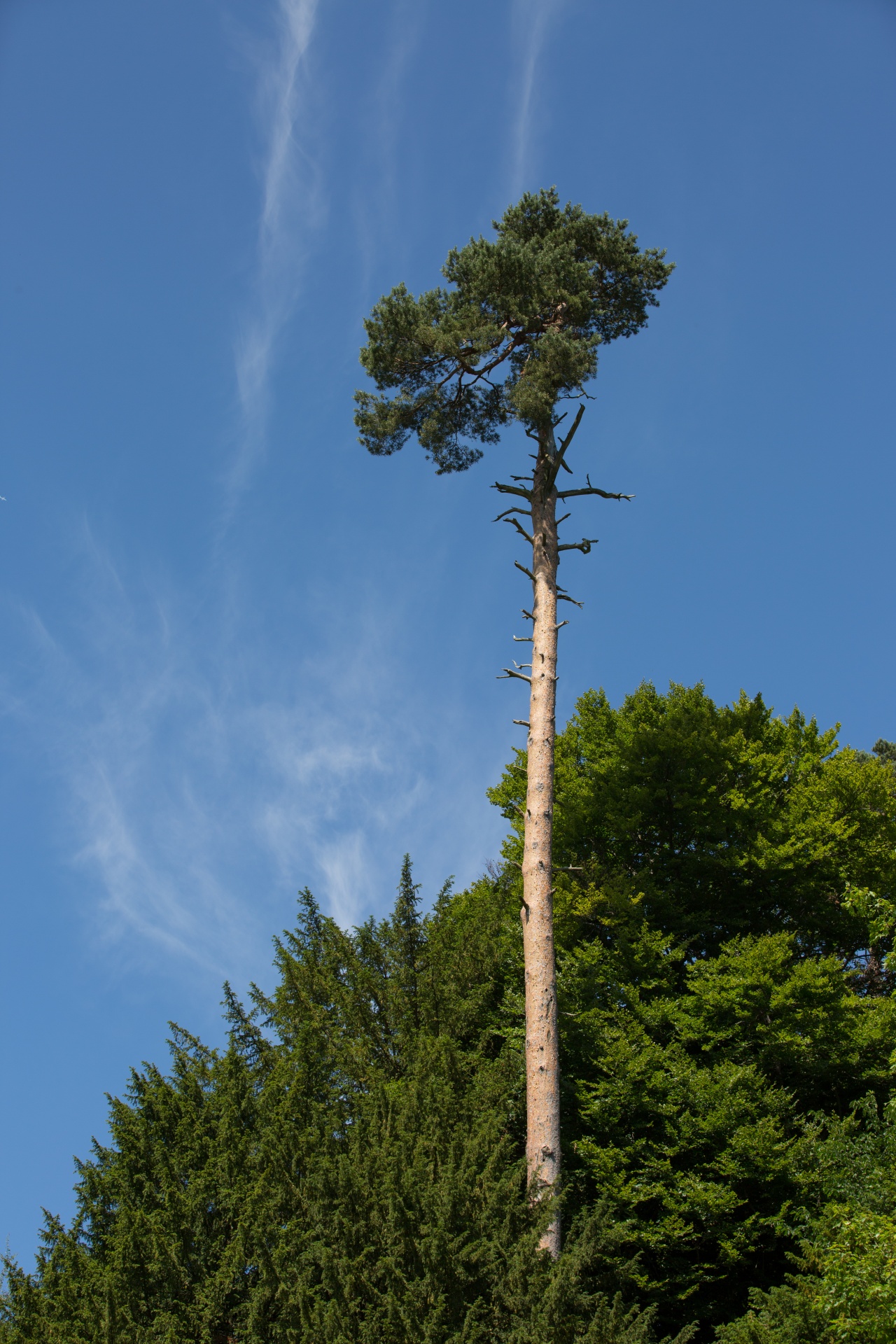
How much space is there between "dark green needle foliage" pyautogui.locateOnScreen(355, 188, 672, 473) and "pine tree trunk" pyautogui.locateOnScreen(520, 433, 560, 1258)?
54.9 inches

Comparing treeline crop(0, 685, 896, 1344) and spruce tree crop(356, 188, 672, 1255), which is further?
spruce tree crop(356, 188, 672, 1255)

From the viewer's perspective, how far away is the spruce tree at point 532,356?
1269cm

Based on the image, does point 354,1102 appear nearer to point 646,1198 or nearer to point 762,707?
point 646,1198

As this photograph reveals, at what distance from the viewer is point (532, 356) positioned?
14188 mm

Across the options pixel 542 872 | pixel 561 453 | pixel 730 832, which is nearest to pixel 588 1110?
pixel 542 872

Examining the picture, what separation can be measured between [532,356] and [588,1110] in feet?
35.4

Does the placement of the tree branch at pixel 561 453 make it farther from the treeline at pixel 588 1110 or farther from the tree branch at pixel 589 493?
the treeline at pixel 588 1110

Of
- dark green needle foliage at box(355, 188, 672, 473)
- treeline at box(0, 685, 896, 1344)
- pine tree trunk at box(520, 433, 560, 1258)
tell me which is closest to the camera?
treeline at box(0, 685, 896, 1344)

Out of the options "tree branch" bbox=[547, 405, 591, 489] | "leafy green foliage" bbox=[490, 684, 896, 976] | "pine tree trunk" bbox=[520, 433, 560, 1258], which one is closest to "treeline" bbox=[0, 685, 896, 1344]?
"leafy green foliage" bbox=[490, 684, 896, 976]

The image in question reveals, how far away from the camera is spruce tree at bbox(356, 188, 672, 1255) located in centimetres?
1269

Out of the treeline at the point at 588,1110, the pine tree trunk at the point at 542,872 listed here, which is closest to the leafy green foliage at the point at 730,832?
the treeline at the point at 588,1110

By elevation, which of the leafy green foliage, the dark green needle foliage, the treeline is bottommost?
the treeline

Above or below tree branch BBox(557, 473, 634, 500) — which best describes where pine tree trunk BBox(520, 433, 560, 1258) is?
below

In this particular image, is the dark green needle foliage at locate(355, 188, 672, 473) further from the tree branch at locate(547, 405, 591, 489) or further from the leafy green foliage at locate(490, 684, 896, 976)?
the leafy green foliage at locate(490, 684, 896, 976)
